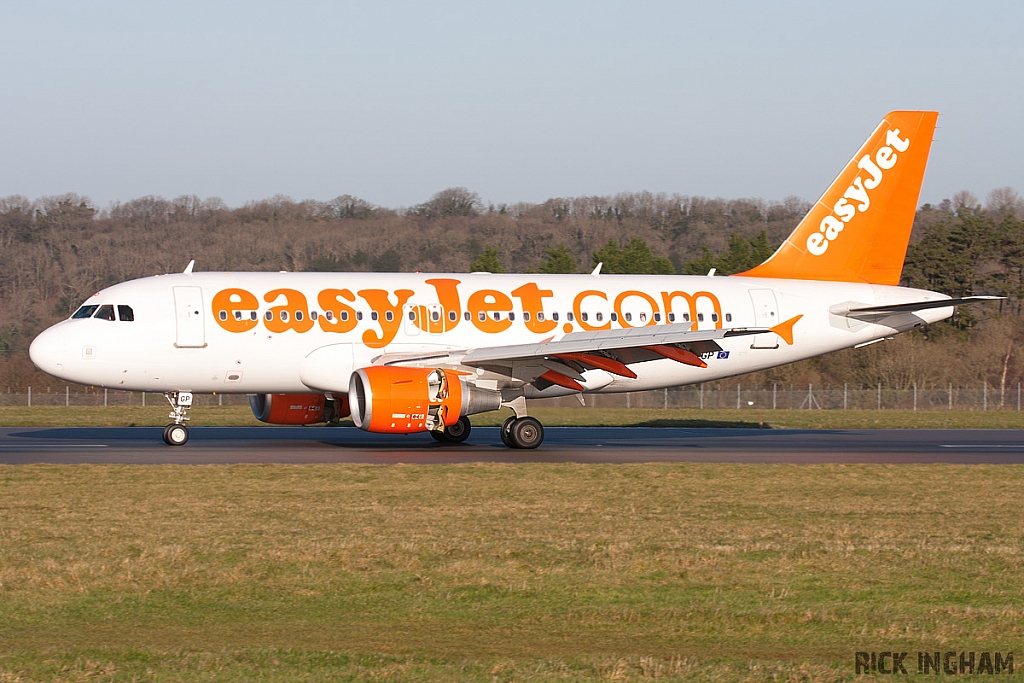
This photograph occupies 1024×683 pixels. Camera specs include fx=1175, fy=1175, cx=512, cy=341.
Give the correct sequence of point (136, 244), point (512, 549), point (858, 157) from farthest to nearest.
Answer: point (136, 244) < point (858, 157) < point (512, 549)

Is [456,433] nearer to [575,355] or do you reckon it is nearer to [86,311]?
[575,355]

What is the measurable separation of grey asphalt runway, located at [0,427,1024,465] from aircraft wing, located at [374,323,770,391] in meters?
1.71

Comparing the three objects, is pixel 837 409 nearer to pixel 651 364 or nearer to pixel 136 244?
pixel 651 364

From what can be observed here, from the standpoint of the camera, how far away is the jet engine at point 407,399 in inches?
909

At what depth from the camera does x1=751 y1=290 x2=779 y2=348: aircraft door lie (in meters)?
29.1

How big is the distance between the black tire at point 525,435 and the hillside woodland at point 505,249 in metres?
40.5

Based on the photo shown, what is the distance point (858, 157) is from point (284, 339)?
1556cm

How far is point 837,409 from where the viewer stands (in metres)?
51.6

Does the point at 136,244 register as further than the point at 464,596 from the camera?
Yes

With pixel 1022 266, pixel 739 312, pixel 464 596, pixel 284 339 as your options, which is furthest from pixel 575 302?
pixel 1022 266

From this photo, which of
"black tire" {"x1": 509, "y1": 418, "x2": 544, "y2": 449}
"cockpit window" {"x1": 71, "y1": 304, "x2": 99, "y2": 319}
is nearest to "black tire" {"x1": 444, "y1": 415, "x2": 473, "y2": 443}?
"black tire" {"x1": 509, "y1": 418, "x2": 544, "y2": 449}

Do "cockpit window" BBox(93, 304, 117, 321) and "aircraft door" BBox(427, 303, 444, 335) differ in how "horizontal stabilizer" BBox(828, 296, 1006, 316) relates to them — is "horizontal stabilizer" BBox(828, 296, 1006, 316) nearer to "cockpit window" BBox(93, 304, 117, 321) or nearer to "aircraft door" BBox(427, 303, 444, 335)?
"aircraft door" BBox(427, 303, 444, 335)

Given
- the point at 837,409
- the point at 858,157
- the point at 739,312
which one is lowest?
the point at 837,409

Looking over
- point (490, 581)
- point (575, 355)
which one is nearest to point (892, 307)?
point (575, 355)
